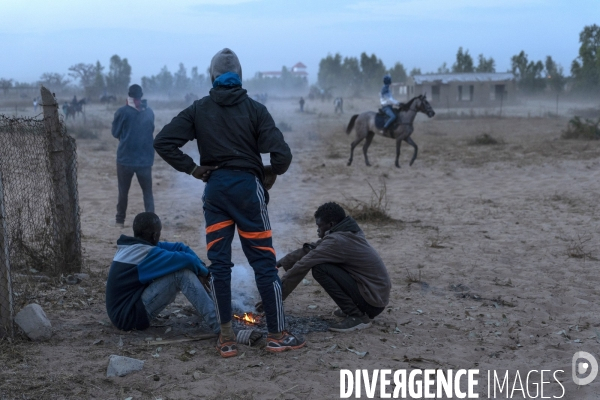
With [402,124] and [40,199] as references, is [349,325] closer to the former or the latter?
[40,199]

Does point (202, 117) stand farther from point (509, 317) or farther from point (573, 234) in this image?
point (573, 234)

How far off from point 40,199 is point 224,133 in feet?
8.26

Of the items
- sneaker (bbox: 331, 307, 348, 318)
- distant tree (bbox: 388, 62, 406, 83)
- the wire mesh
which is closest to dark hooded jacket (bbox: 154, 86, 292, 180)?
sneaker (bbox: 331, 307, 348, 318)

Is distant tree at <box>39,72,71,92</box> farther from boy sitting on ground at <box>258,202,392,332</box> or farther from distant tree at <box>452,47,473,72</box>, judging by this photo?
boy sitting on ground at <box>258,202,392,332</box>

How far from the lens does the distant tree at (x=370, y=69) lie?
86312mm

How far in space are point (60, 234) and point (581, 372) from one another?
436 centimetres

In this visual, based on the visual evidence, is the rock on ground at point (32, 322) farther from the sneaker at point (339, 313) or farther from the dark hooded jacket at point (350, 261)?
the sneaker at point (339, 313)

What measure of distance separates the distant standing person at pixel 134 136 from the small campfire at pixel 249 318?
143 inches

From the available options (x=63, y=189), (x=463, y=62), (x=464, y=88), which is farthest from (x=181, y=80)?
(x=63, y=189)

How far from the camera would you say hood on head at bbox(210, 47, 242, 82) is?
161 inches

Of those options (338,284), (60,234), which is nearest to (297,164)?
(60,234)

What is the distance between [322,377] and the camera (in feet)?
12.3

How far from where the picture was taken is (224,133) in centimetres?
401

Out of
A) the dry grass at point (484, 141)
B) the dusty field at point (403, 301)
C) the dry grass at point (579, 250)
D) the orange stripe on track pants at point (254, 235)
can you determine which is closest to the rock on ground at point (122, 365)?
the dusty field at point (403, 301)
